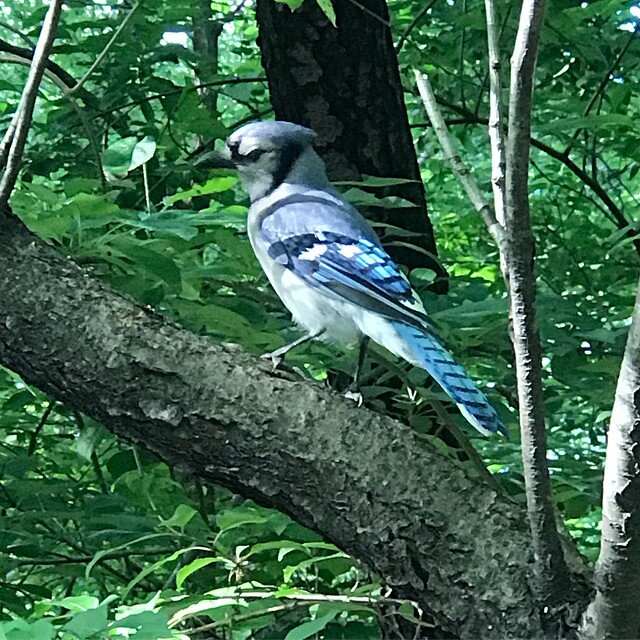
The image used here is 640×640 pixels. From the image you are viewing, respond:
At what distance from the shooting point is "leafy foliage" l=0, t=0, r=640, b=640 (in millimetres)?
1048

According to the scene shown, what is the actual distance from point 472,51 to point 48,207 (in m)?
1.05

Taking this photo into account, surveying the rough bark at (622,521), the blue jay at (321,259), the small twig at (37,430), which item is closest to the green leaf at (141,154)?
the blue jay at (321,259)

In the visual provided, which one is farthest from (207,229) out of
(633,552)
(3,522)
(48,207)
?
(633,552)

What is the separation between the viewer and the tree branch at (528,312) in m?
0.61

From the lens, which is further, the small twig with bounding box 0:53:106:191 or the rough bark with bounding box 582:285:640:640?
the small twig with bounding box 0:53:106:191

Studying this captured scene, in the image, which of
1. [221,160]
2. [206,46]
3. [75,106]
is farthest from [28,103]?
[206,46]

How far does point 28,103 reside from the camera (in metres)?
0.91

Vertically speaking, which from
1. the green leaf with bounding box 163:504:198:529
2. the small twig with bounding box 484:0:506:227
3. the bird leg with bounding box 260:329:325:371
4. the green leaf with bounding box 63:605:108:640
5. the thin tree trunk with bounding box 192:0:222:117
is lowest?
the green leaf with bounding box 163:504:198:529

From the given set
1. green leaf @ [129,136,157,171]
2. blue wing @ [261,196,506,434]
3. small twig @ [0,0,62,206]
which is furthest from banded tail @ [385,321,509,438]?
small twig @ [0,0,62,206]

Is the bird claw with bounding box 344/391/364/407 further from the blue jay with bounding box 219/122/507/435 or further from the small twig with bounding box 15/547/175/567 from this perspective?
the small twig with bounding box 15/547/175/567

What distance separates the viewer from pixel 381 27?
170cm

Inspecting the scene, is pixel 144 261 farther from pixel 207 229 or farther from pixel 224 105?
pixel 224 105

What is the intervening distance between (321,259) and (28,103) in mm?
514

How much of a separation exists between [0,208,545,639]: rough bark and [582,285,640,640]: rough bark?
0.09 m
